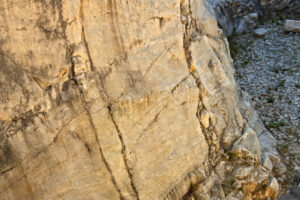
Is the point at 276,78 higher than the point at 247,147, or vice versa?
the point at 247,147

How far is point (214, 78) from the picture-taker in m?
9.04

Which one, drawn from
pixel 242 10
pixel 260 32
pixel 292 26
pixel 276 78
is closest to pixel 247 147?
pixel 276 78

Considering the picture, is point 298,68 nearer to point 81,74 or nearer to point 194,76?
point 194,76

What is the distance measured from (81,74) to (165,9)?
7.74 ft

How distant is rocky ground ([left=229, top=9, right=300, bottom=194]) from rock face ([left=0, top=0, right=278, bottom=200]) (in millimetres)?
2198

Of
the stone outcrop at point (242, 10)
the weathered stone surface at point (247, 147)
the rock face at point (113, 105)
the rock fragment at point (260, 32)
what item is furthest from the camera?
the rock fragment at point (260, 32)

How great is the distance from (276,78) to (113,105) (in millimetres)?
8895

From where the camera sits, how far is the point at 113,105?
268 inches

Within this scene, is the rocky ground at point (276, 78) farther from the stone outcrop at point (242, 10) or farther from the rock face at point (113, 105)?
the rock face at point (113, 105)

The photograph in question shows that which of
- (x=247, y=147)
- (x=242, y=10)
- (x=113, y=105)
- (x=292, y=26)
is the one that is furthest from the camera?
(x=242, y=10)

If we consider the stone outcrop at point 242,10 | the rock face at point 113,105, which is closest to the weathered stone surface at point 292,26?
the stone outcrop at point 242,10

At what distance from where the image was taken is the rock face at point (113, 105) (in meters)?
5.94

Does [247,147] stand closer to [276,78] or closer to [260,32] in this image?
[276,78]

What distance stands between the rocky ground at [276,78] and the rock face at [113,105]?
2198 millimetres
